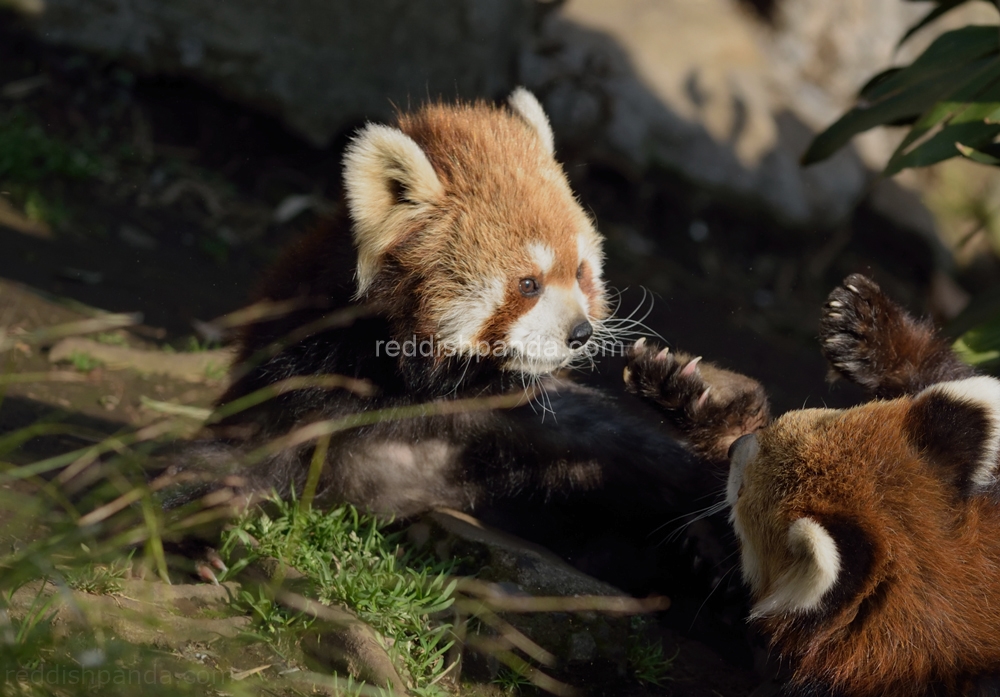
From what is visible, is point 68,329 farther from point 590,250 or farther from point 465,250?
point 590,250

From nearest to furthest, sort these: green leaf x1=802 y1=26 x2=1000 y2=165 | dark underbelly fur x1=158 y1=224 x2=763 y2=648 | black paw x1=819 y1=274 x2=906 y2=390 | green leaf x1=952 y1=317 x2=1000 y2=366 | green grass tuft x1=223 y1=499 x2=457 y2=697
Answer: green grass tuft x1=223 y1=499 x2=457 y2=697, dark underbelly fur x1=158 y1=224 x2=763 y2=648, black paw x1=819 y1=274 x2=906 y2=390, green leaf x1=952 y1=317 x2=1000 y2=366, green leaf x1=802 y1=26 x2=1000 y2=165

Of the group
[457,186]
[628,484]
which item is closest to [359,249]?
[457,186]

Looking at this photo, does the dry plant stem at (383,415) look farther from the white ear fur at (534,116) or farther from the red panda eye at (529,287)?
the white ear fur at (534,116)

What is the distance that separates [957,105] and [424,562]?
3471 mm

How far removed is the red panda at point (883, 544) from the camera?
2.67 metres

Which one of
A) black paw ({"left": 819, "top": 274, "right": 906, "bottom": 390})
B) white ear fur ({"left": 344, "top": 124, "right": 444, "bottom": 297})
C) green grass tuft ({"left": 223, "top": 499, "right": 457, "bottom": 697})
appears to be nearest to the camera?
green grass tuft ({"left": 223, "top": 499, "right": 457, "bottom": 697})

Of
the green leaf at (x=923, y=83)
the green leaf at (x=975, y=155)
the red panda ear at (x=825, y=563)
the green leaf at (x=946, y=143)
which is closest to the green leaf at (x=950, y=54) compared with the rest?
the green leaf at (x=923, y=83)

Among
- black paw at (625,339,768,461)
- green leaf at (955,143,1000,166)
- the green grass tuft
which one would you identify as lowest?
the green grass tuft

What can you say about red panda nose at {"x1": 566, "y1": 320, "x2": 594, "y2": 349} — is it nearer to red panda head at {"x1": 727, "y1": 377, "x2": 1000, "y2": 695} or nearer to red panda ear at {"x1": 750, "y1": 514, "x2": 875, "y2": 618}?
red panda head at {"x1": 727, "y1": 377, "x2": 1000, "y2": 695}

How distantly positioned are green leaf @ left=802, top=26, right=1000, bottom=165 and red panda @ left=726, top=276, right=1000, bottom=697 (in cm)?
244

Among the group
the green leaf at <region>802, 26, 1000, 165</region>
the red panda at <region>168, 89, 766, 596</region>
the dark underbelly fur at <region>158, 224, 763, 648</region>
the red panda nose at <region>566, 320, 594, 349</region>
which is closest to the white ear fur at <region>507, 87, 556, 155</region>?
the red panda at <region>168, 89, 766, 596</region>

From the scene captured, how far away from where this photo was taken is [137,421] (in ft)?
16.3

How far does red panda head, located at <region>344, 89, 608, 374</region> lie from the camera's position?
145 inches

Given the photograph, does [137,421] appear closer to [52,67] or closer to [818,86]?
[52,67]
